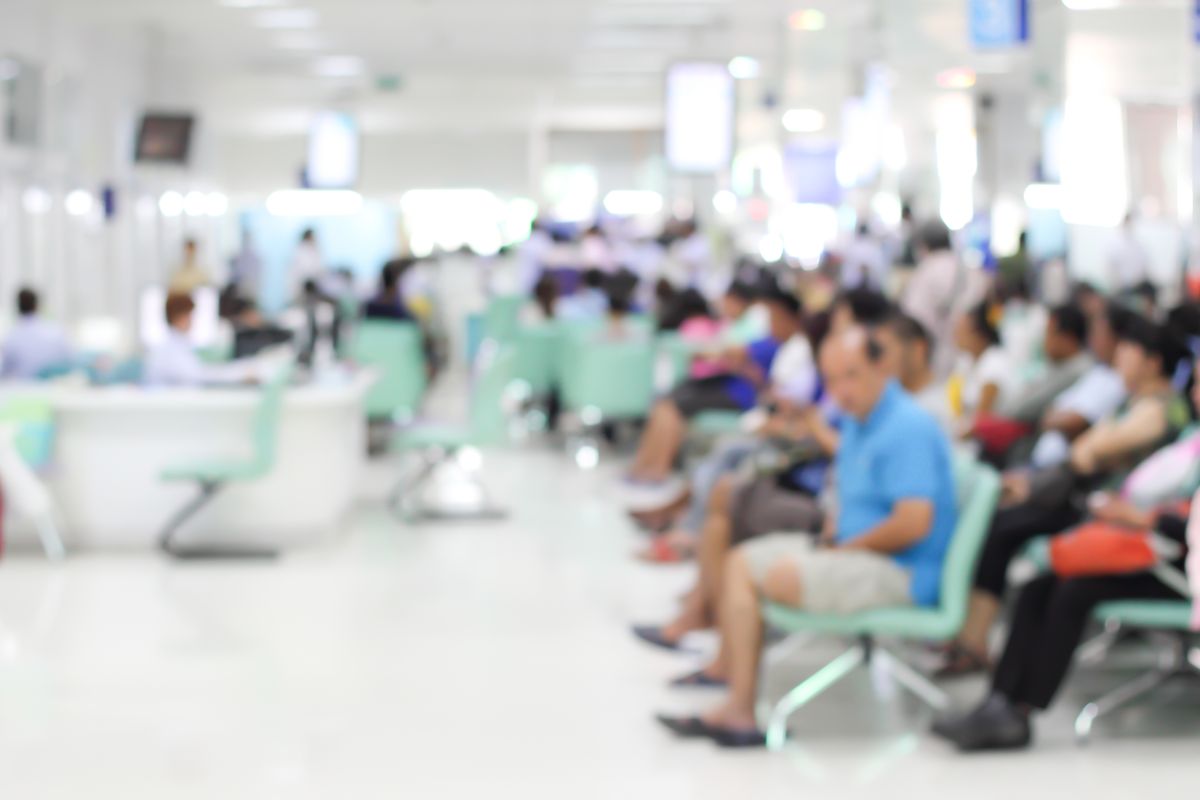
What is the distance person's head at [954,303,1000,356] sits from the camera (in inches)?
313

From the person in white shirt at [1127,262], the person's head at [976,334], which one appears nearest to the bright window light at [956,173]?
the person in white shirt at [1127,262]

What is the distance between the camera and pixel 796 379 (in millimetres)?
7703

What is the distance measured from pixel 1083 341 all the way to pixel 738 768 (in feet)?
9.78

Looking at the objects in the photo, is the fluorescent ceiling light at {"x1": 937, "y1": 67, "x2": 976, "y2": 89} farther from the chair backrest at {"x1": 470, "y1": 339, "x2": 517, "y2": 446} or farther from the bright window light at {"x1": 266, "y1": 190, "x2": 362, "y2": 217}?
the bright window light at {"x1": 266, "y1": 190, "x2": 362, "y2": 217}

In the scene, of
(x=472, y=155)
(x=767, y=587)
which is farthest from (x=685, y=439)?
(x=472, y=155)

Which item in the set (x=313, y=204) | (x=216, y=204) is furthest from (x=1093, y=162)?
(x=313, y=204)

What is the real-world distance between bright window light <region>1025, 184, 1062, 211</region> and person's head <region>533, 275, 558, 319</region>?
4164 millimetres

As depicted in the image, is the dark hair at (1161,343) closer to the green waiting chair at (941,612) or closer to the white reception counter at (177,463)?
the green waiting chair at (941,612)

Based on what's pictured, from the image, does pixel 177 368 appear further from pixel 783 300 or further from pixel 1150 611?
pixel 1150 611

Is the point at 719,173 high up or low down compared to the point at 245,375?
up

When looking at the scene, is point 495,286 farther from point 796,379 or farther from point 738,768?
point 738,768

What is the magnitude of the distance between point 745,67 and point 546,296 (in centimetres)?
883

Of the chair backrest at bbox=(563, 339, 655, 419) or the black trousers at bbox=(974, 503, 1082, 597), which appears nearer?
the black trousers at bbox=(974, 503, 1082, 597)

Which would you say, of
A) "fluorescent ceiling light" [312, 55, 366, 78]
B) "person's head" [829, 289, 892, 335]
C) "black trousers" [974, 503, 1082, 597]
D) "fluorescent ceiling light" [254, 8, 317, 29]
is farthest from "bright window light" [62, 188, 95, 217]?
"black trousers" [974, 503, 1082, 597]
